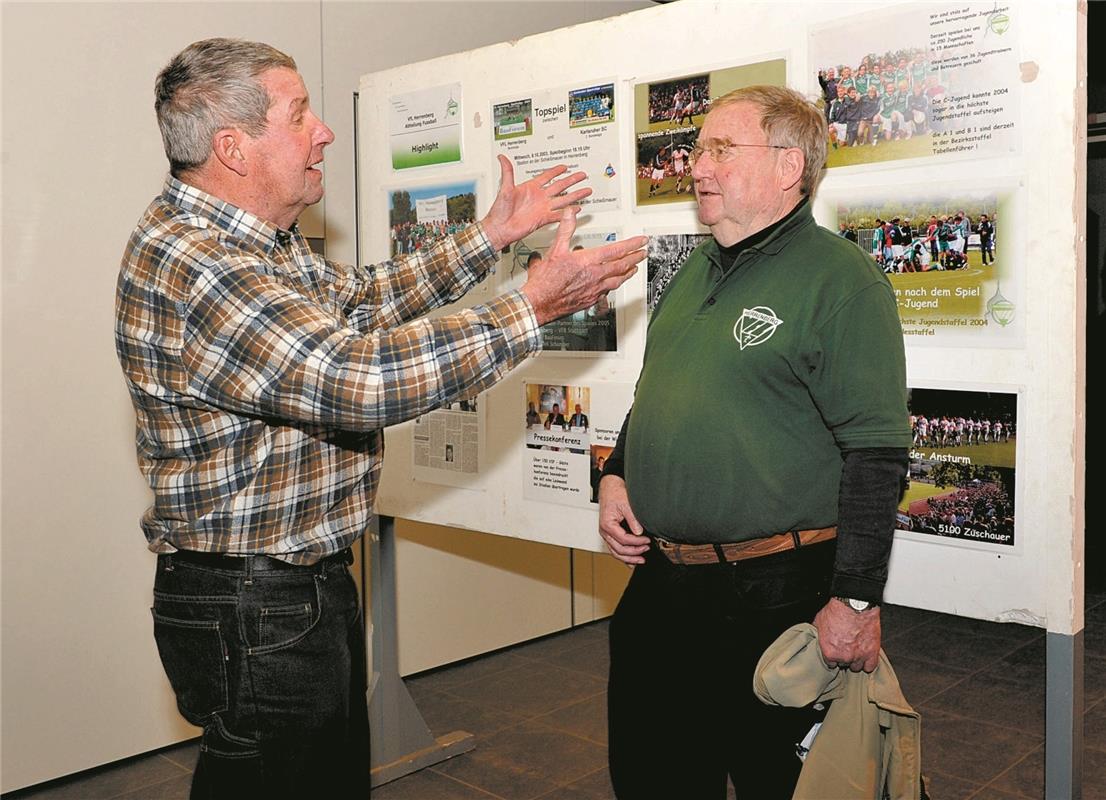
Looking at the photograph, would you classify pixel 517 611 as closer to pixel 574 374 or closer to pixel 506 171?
pixel 574 374

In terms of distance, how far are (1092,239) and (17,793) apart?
4.95 metres

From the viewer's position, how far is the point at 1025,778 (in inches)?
124

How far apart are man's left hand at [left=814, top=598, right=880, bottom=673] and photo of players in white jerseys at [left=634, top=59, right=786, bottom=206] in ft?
3.41

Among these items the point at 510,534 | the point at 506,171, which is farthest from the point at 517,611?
the point at 506,171

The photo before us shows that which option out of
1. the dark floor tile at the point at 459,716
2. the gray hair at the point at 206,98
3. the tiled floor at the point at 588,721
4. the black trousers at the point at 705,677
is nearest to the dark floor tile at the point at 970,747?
the tiled floor at the point at 588,721

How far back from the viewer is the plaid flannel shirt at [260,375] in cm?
153

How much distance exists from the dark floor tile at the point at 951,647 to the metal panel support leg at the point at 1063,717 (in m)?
2.56

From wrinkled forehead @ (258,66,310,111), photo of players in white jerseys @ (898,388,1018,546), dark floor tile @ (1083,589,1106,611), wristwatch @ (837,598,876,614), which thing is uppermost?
wrinkled forehead @ (258,66,310,111)

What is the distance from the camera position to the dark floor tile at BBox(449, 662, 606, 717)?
12.4 feet

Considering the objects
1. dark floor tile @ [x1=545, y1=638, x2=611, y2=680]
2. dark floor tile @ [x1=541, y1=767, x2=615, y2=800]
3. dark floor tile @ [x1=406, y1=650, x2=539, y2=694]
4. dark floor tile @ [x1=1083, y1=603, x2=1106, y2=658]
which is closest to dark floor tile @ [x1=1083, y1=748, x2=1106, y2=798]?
dark floor tile @ [x1=1083, y1=603, x2=1106, y2=658]

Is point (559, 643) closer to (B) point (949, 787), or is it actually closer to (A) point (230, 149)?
(B) point (949, 787)

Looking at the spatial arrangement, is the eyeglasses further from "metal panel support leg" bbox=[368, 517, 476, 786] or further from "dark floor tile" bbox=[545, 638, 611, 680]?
"dark floor tile" bbox=[545, 638, 611, 680]

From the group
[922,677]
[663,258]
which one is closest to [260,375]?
[663,258]

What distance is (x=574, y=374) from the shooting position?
8.60 ft
